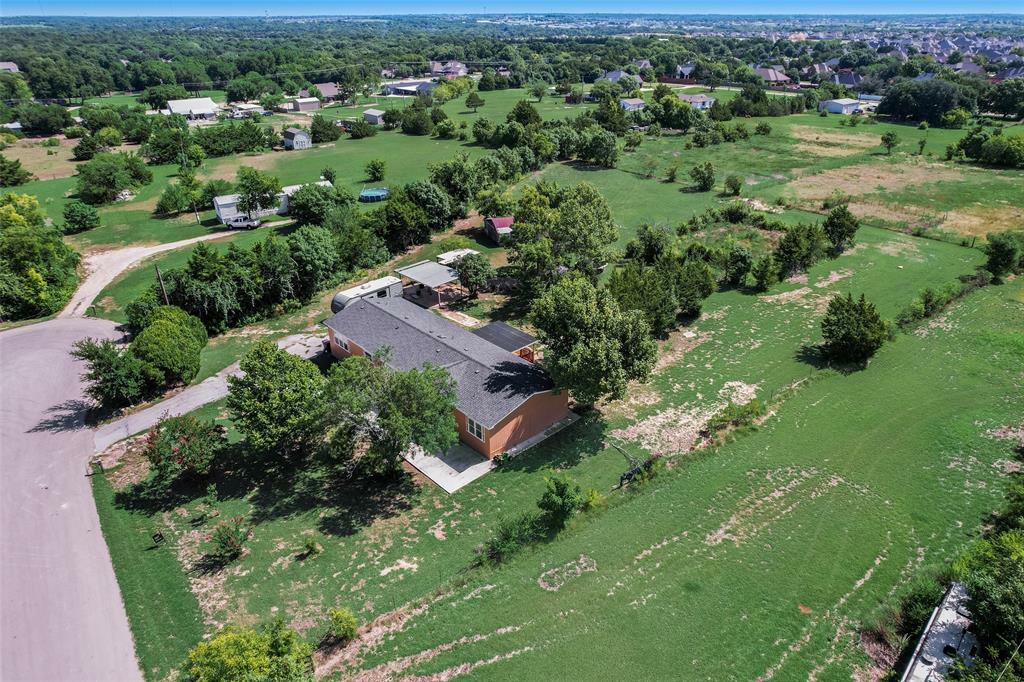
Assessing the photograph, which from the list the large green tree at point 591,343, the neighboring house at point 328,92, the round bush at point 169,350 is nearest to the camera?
the large green tree at point 591,343

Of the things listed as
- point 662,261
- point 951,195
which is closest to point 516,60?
point 951,195

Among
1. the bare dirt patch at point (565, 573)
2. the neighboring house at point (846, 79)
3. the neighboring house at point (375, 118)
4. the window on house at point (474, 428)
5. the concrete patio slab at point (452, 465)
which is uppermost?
the neighboring house at point (846, 79)

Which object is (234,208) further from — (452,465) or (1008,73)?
(1008,73)

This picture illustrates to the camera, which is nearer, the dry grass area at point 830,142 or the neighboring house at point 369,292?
the neighboring house at point 369,292

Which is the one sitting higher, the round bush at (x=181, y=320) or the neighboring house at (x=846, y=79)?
the neighboring house at (x=846, y=79)

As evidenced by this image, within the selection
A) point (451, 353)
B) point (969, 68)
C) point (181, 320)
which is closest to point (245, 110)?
point (181, 320)

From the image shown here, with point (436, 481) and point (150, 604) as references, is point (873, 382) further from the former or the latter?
point (150, 604)

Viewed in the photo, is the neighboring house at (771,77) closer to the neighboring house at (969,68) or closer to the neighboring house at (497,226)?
the neighboring house at (969,68)

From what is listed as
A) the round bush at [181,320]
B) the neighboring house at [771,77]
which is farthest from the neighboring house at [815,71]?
the round bush at [181,320]
